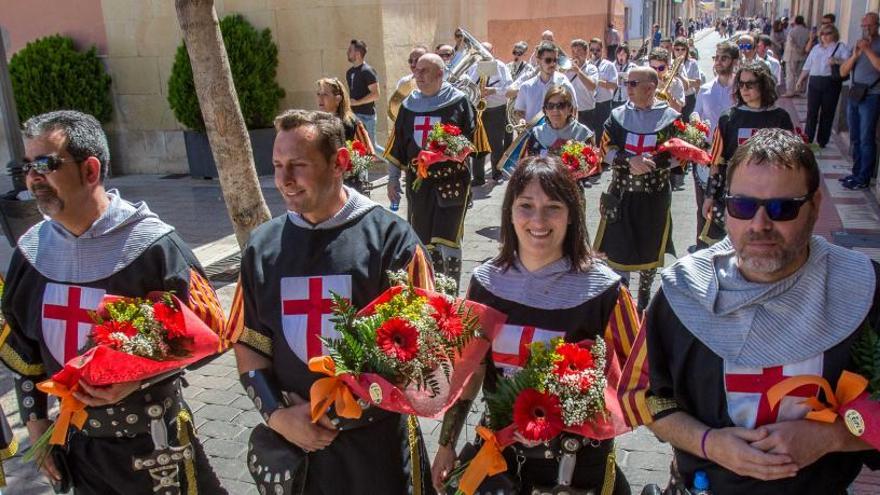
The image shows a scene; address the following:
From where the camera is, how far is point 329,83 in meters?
7.97

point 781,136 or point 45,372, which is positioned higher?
point 781,136

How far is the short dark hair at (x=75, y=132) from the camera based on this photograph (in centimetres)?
326

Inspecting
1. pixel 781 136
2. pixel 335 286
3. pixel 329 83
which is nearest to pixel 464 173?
pixel 329 83

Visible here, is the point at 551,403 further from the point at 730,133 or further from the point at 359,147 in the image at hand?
the point at 359,147

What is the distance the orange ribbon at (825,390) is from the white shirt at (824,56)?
13.6 metres

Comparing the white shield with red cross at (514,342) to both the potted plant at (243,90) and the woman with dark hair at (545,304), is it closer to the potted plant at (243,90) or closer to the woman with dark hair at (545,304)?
the woman with dark hair at (545,304)

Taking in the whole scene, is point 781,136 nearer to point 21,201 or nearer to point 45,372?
point 45,372

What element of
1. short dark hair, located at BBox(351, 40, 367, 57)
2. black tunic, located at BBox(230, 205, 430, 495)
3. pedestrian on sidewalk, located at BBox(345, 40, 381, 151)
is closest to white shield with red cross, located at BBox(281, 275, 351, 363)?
black tunic, located at BBox(230, 205, 430, 495)

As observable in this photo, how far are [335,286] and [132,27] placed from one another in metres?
13.7

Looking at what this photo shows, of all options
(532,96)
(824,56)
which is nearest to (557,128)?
(532,96)

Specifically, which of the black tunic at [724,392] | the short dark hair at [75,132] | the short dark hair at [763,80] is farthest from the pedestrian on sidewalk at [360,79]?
the black tunic at [724,392]

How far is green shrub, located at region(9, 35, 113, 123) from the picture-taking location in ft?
47.1

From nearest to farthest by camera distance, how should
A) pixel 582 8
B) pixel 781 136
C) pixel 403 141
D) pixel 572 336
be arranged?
pixel 781 136 → pixel 572 336 → pixel 403 141 → pixel 582 8

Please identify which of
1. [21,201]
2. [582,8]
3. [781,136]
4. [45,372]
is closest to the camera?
[781,136]
